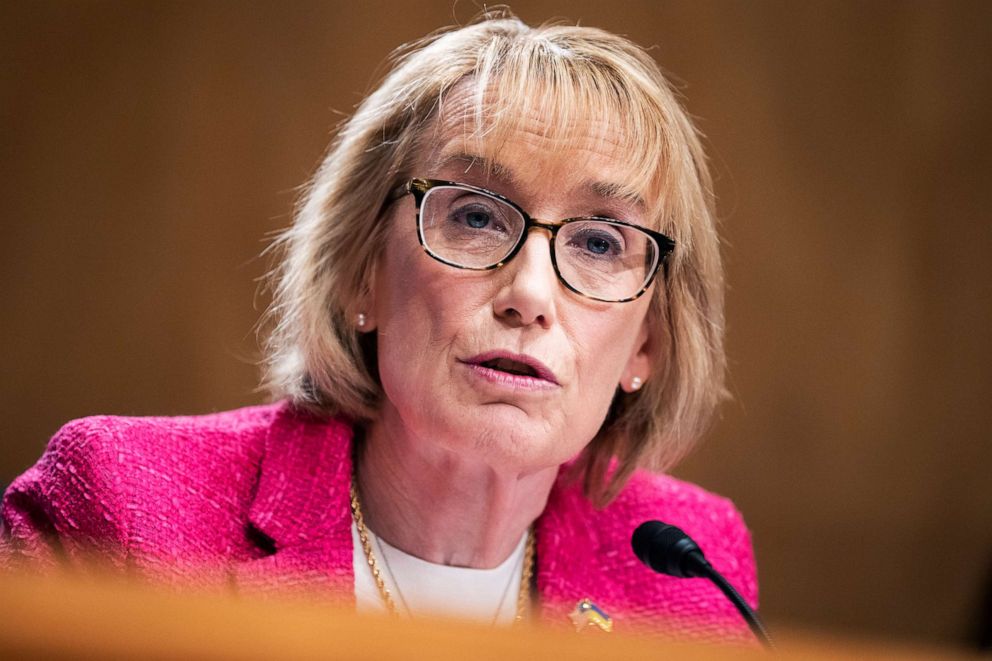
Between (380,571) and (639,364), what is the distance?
0.47 meters

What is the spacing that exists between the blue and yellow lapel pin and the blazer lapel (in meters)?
0.33

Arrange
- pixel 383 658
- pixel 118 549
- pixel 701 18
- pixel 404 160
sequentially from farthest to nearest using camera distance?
1. pixel 701 18
2. pixel 404 160
3. pixel 118 549
4. pixel 383 658

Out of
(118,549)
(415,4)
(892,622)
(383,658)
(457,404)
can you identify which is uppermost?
(415,4)

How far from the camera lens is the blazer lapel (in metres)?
1.41

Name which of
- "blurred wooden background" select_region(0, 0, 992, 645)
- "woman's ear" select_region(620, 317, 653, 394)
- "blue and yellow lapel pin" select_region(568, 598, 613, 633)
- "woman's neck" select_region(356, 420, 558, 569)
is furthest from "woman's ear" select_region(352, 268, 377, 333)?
"blurred wooden background" select_region(0, 0, 992, 645)

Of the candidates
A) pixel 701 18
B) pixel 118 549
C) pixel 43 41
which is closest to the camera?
pixel 118 549

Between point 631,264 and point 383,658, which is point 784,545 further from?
point 383,658

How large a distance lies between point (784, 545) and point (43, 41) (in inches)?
94.4

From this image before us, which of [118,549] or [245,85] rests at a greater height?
[245,85]

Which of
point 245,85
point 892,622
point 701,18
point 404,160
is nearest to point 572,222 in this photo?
point 404,160

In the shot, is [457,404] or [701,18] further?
[701,18]

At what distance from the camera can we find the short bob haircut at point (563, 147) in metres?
1.46

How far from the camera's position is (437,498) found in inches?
59.5

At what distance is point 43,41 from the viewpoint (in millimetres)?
2873
